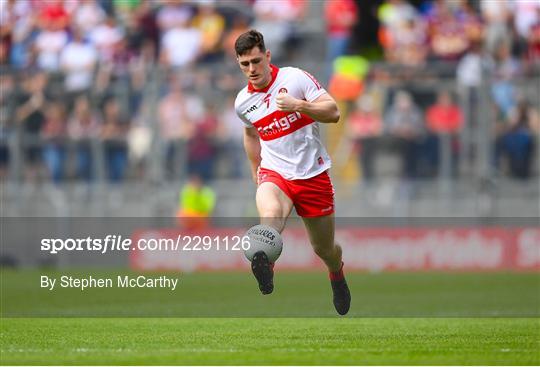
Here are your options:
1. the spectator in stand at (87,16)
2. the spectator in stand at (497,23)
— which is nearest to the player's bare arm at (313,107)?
the spectator in stand at (497,23)

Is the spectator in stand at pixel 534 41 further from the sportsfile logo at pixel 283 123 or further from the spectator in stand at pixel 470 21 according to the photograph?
the sportsfile logo at pixel 283 123

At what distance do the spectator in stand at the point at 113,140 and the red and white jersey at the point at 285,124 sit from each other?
1209 centimetres

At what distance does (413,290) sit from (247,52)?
322 inches

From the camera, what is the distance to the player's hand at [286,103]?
10758 millimetres

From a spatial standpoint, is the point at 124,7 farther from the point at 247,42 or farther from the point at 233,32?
the point at 247,42

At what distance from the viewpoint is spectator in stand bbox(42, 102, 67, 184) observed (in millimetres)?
23703

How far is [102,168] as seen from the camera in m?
23.5

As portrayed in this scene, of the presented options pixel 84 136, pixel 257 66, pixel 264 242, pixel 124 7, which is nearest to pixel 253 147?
pixel 257 66

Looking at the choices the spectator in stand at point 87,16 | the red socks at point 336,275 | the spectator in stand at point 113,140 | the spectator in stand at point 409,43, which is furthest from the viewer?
the spectator in stand at point 87,16

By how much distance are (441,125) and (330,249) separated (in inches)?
432

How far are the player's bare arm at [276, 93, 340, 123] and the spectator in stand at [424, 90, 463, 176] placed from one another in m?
11.6

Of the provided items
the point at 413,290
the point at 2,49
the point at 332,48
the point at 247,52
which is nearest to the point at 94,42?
the point at 2,49

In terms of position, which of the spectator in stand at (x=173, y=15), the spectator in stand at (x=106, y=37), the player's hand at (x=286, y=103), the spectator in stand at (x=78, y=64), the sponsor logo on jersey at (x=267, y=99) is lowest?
the spectator in stand at (x=78, y=64)

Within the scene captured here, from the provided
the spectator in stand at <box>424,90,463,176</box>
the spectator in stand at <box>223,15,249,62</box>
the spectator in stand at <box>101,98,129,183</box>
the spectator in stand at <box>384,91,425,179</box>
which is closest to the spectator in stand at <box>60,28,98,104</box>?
the spectator in stand at <box>101,98,129,183</box>
